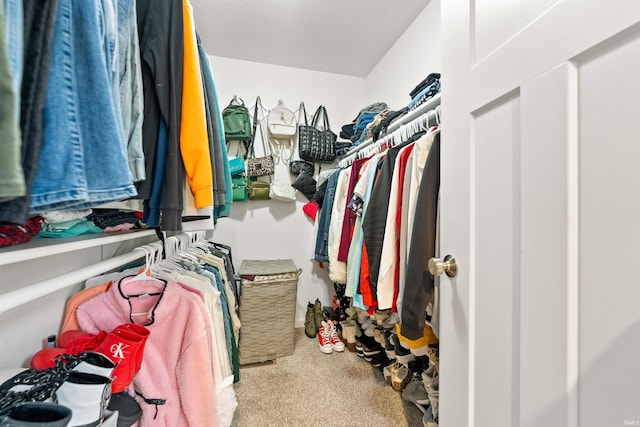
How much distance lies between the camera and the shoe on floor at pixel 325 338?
5.89 ft

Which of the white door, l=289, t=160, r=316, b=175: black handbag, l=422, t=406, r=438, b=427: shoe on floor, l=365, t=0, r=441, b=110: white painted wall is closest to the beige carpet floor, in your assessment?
l=422, t=406, r=438, b=427: shoe on floor

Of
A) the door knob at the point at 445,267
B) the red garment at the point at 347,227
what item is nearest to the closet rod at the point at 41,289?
the door knob at the point at 445,267

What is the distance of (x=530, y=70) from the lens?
458 millimetres

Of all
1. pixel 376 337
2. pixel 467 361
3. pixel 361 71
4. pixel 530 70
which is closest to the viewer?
pixel 530 70

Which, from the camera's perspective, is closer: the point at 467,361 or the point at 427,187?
the point at 467,361

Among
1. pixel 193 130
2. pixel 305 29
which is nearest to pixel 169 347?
pixel 193 130

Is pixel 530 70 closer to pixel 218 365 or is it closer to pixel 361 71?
pixel 218 365

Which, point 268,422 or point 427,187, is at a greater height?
point 427,187

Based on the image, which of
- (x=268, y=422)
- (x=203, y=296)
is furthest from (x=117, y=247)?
(x=268, y=422)

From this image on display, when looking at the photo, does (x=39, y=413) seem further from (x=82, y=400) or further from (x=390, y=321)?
(x=390, y=321)

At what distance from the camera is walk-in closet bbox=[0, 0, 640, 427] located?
34 cm

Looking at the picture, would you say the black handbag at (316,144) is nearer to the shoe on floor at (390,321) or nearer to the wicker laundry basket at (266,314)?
the wicker laundry basket at (266,314)

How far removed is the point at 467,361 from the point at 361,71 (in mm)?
2426

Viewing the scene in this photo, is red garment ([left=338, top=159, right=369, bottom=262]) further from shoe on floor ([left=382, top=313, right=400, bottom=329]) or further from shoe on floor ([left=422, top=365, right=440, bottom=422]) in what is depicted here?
shoe on floor ([left=422, top=365, right=440, bottom=422])
